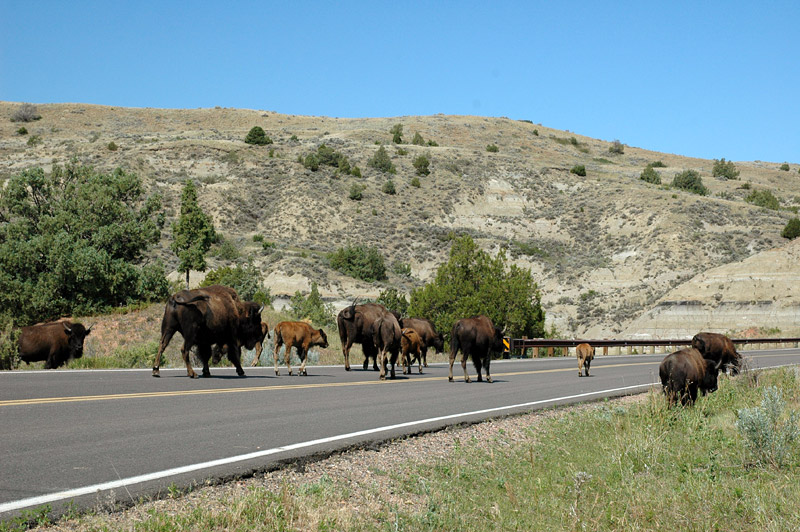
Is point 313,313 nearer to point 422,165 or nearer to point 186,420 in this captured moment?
point 186,420

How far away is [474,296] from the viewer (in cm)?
3766

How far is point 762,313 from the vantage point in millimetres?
60000

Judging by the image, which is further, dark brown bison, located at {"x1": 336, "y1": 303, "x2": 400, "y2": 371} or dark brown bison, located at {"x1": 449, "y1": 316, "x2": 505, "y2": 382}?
dark brown bison, located at {"x1": 336, "y1": 303, "x2": 400, "y2": 371}

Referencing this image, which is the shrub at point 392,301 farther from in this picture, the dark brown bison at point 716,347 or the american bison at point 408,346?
the dark brown bison at point 716,347

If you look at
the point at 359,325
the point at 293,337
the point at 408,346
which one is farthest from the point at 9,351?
the point at 408,346

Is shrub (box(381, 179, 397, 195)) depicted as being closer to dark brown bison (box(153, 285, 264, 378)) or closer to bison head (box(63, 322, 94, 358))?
bison head (box(63, 322, 94, 358))

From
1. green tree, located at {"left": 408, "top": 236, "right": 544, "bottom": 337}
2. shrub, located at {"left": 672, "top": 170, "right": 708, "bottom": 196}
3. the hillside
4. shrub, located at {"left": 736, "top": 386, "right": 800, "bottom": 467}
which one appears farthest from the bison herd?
shrub, located at {"left": 672, "top": 170, "right": 708, "bottom": 196}

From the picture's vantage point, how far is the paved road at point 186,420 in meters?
6.36

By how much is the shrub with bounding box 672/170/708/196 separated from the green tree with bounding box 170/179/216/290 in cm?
6841

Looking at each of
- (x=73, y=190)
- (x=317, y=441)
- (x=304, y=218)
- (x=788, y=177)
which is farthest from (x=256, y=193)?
(x=788, y=177)

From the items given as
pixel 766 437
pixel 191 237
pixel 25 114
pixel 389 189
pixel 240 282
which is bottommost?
pixel 766 437

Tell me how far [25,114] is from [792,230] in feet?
349

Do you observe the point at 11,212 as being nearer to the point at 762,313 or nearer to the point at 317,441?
the point at 317,441

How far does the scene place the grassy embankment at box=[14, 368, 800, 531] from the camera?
5.78 m
